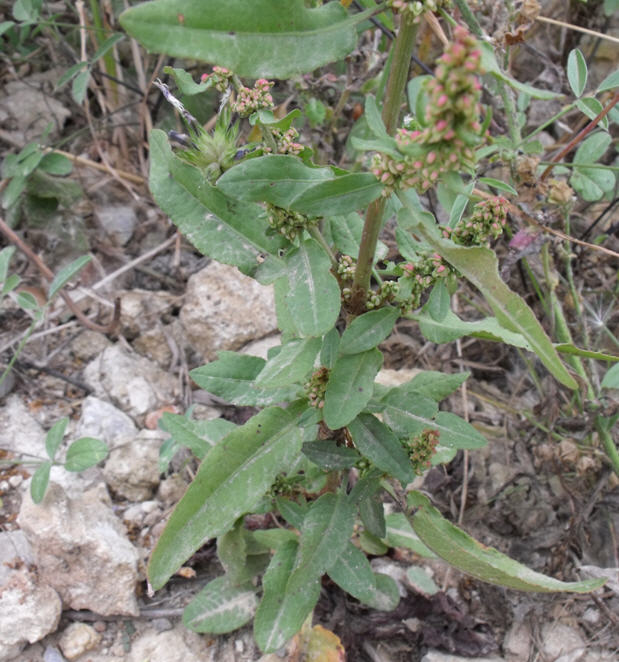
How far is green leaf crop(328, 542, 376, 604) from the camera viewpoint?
169cm

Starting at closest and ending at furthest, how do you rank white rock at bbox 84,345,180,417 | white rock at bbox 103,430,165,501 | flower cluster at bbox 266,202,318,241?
flower cluster at bbox 266,202,318,241
white rock at bbox 103,430,165,501
white rock at bbox 84,345,180,417

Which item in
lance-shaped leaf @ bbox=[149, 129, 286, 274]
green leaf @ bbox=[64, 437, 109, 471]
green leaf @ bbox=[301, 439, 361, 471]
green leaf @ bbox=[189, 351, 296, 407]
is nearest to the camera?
lance-shaped leaf @ bbox=[149, 129, 286, 274]

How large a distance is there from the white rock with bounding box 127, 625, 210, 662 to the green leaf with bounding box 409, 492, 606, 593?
745mm

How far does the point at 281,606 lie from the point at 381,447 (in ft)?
1.79

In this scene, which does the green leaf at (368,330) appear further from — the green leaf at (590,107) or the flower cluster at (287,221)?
the green leaf at (590,107)

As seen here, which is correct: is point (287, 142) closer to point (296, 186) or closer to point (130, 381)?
point (296, 186)

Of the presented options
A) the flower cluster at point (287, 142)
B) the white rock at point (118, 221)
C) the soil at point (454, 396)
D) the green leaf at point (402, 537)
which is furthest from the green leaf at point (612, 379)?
the white rock at point (118, 221)

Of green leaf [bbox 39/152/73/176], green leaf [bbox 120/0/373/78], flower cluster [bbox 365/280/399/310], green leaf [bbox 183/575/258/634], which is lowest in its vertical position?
green leaf [bbox 183/575/258/634]

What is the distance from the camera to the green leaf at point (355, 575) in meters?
1.69

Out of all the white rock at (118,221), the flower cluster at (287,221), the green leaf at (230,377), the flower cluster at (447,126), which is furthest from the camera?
the white rock at (118,221)

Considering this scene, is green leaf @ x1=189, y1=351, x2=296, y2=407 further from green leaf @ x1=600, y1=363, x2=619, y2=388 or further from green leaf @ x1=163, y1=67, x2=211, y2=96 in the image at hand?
green leaf @ x1=600, y1=363, x2=619, y2=388

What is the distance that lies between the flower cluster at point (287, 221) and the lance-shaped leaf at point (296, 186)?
0.28 feet

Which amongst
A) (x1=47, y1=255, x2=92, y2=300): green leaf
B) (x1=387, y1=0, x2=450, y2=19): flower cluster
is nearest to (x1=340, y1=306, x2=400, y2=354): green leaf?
(x1=387, y1=0, x2=450, y2=19): flower cluster

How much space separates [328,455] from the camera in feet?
4.97
